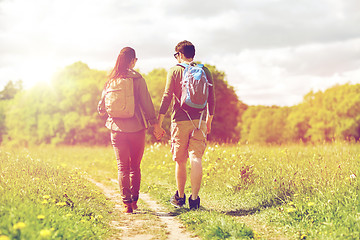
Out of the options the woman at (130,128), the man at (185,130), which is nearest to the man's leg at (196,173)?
the man at (185,130)

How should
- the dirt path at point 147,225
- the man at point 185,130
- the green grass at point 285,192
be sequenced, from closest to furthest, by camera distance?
the green grass at point 285,192
the dirt path at point 147,225
the man at point 185,130

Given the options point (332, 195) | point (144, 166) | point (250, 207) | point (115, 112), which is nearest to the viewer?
point (332, 195)

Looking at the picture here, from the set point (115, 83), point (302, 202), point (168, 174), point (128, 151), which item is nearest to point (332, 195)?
point (302, 202)

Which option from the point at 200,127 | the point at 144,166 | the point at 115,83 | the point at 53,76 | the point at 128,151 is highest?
the point at 53,76

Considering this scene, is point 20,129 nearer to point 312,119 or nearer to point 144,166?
point 144,166

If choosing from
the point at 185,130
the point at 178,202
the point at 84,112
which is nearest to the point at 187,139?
the point at 185,130

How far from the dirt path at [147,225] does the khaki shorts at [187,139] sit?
3.11ft

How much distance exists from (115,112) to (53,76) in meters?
30.0

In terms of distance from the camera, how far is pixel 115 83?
553 cm

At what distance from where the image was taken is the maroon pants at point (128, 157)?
5504 millimetres

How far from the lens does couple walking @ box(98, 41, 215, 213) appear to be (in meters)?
5.47

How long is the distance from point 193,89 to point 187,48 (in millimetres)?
745

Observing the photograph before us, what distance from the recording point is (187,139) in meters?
5.53

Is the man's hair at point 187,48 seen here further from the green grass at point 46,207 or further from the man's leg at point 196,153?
the green grass at point 46,207
